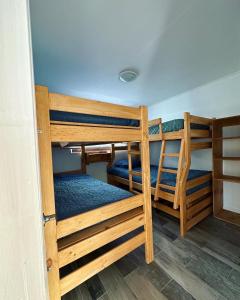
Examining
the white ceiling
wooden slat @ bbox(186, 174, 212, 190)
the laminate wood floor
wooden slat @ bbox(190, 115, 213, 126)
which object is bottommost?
the laminate wood floor

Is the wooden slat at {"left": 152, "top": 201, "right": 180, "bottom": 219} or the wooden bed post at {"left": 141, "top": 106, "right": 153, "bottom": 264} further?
the wooden slat at {"left": 152, "top": 201, "right": 180, "bottom": 219}

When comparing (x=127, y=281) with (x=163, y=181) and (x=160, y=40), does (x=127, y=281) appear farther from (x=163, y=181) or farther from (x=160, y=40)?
(x=160, y=40)

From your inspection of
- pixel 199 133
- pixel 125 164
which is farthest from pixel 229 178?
pixel 125 164

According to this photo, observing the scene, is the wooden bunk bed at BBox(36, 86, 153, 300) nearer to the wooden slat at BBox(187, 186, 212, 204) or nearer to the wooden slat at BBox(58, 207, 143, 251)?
the wooden slat at BBox(58, 207, 143, 251)

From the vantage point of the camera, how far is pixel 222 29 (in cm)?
140

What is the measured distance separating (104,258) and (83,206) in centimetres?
46

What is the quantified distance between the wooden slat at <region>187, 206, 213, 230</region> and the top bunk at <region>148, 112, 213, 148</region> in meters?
1.22

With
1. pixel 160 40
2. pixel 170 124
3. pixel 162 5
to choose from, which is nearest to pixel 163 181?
pixel 170 124

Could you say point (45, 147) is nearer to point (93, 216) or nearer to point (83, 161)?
point (93, 216)

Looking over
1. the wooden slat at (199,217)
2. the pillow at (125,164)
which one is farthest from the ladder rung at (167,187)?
the pillow at (125,164)

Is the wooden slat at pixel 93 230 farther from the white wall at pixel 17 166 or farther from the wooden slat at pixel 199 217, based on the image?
the wooden slat at pixel 199 217

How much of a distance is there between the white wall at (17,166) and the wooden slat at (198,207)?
2.03 m

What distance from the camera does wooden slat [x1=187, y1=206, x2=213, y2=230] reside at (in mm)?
1969

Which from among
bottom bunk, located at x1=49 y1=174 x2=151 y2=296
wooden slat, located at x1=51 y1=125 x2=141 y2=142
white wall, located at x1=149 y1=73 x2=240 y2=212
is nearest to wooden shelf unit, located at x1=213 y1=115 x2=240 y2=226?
white wall, located at x1=149 y1=73 x2=240 y2=212
